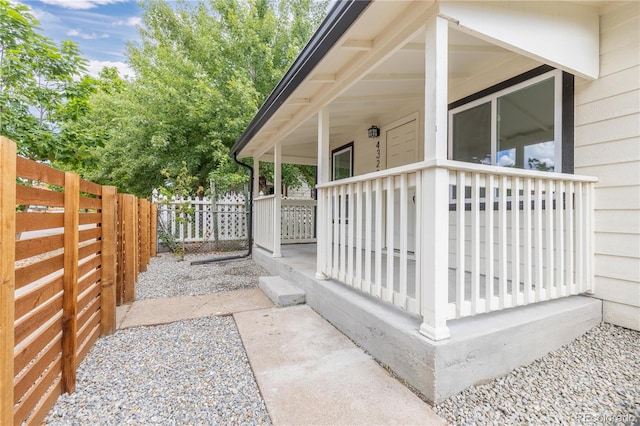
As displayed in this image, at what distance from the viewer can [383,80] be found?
340 centimetres

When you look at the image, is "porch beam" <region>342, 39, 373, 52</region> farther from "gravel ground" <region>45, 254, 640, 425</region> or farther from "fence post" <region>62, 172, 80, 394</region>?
"gravel ground" <region>45, 254, 640, 425</region>

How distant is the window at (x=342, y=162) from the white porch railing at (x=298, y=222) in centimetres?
102

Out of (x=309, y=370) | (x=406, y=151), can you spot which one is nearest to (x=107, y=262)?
(x=309, y=370)

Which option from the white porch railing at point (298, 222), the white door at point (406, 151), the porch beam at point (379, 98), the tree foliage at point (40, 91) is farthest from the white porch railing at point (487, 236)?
the tree foliage at point (40, 91)

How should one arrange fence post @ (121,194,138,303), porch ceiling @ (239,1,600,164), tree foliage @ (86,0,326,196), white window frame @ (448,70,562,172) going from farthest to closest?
tree foliage @ (86,0,326,196) → fence post @ (121,194,138,303) → white window frame @ (448,70,562,172) → porch ceiling @ (239,1,600,164)

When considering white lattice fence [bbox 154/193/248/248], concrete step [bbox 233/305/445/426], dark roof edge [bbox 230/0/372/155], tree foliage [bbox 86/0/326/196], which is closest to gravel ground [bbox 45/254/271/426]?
concrete step [bbox 233/305/445/426]

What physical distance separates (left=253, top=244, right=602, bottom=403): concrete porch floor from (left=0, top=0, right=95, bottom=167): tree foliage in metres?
7.13

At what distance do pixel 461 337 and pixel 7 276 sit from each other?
7.39ft

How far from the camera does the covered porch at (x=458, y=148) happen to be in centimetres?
194

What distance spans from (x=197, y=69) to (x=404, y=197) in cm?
1027

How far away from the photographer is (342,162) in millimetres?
6953

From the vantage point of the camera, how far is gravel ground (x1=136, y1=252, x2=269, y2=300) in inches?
169

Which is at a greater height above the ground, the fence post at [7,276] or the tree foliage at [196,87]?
the tree foliage at [196,87]

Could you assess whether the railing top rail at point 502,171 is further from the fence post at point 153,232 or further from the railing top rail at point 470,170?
the fence post at point 153,232
